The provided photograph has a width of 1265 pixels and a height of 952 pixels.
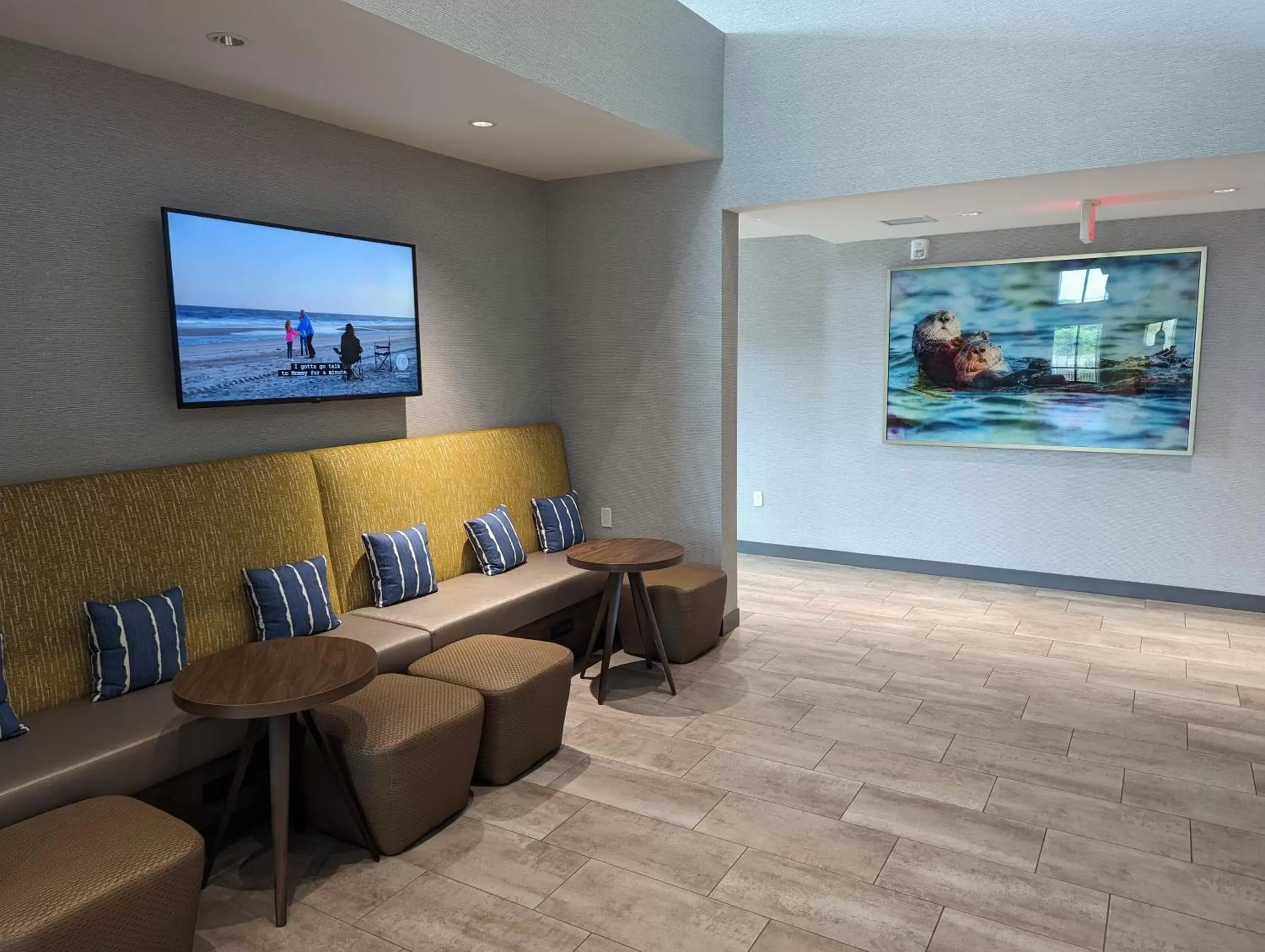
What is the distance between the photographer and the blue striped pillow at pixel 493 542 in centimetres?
411

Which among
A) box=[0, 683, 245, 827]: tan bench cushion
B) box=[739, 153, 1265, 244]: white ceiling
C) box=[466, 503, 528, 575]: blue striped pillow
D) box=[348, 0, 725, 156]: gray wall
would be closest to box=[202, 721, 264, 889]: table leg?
box=[0, 683, 245, 827]: tan bench cushion

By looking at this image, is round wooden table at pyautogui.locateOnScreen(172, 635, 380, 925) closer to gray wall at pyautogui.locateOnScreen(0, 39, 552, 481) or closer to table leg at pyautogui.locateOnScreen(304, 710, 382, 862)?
table leg at pyautogui.locateOnScreen(304, 710, 382, 862)

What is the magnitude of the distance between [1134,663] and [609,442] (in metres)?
2.83

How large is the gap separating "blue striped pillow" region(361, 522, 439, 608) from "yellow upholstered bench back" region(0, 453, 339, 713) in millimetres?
222

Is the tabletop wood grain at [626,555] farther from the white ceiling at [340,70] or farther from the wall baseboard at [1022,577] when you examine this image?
the wall baseboard at [1022,577]

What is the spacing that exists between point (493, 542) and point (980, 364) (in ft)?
11.2

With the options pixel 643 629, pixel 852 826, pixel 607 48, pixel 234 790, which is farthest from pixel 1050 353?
pixel 234 790

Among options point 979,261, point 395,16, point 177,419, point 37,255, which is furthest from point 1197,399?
point 37,255

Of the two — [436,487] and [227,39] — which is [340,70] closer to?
[227,39]

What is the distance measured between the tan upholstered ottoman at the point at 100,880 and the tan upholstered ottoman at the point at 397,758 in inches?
21.3

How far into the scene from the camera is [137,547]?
9.26ft

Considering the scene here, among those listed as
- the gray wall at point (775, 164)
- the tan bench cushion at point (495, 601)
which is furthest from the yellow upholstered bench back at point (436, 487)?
the gray wall at point (775, 164)

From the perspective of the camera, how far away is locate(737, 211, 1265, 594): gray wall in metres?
4.99

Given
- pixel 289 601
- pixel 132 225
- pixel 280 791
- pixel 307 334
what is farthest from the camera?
pixel 307 334
